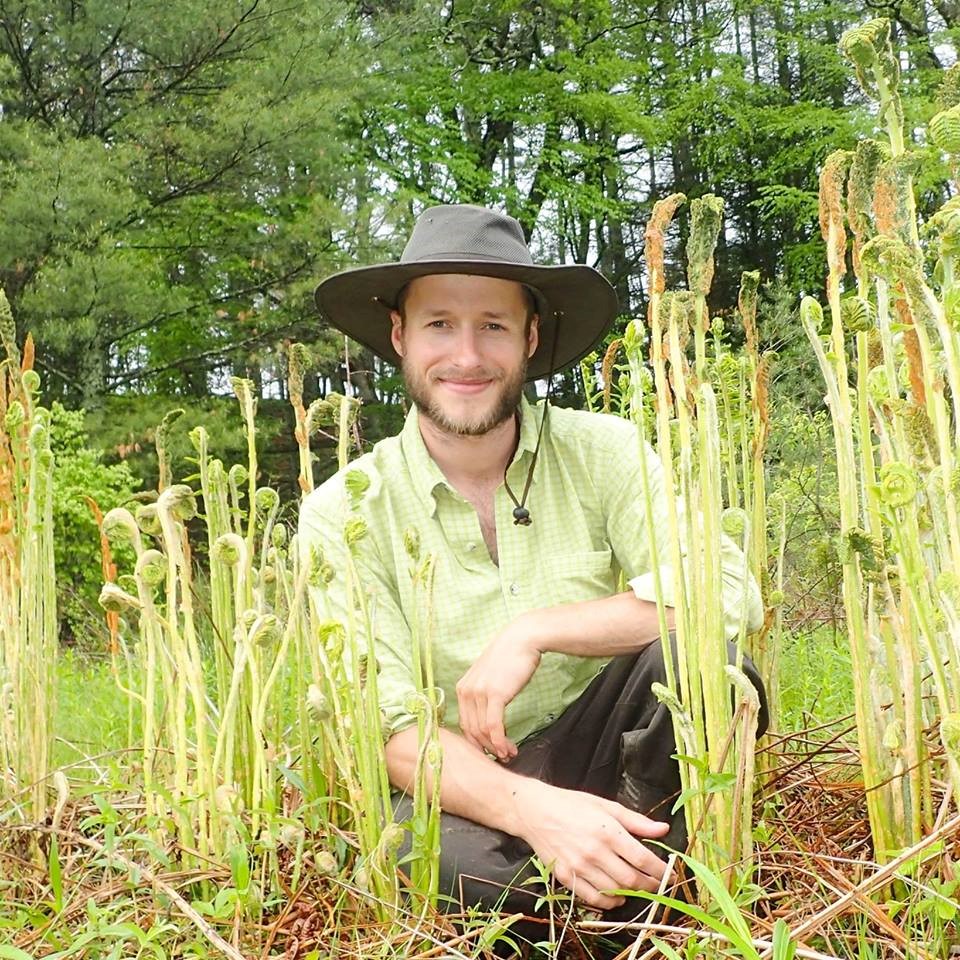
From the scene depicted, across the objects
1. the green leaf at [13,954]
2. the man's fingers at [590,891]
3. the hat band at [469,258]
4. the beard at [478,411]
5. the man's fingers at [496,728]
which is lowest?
the man's fingers at [590,891]

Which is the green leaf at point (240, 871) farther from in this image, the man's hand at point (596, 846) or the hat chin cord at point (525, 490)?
the hat chin cord at point (525, 490)

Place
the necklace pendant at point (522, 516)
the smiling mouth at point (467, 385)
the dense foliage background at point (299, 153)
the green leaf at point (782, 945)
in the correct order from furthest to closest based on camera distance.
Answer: the dense foliage background at point (299, 153) < the smiling mouth at point (467, 385) < the necklace pendant at point (522, 516) < the green leaf at point (782, 945)

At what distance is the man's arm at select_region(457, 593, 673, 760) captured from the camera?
1690mm

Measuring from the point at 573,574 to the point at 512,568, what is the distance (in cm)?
13

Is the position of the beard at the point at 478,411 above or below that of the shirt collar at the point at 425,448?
above

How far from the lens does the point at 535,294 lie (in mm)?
2377

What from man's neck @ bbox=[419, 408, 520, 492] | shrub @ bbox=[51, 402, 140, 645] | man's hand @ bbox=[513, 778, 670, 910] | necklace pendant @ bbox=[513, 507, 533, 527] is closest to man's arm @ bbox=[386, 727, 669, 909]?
man's hand @ bbox=[513, 778, 670, 910]

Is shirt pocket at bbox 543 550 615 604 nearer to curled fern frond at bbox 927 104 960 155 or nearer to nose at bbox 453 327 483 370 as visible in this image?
nose at bbox 453 327 483 370

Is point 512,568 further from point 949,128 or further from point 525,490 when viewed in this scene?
point 949,128

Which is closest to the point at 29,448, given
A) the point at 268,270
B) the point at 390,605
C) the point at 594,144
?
the point at 390,605

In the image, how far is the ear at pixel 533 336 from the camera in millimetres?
2414

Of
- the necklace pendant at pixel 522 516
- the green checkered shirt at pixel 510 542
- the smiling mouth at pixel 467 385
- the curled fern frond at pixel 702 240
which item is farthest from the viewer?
the smiling mouth at pixel 467 385

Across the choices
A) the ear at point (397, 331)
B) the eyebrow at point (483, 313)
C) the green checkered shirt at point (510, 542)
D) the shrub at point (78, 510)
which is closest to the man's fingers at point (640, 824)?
the green checkered shirt at point (510, 542)

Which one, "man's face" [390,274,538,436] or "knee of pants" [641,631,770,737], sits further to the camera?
"man's face" [390,274,538,436]
